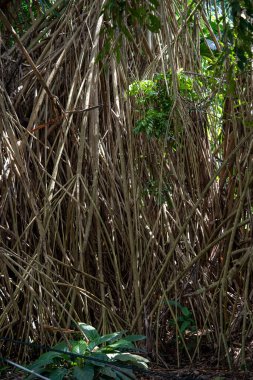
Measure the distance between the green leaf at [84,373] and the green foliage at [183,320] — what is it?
0.81 m

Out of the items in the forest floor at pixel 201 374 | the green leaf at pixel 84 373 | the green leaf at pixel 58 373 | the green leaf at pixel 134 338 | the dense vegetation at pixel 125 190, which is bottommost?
the forest floor at pixel 201 374

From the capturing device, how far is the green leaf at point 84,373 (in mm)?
3910

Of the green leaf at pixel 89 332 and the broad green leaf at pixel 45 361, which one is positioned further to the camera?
the green leaf at pixel 89 332

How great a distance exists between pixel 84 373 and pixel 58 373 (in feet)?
0.50

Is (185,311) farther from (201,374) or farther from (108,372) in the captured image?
(108,372)

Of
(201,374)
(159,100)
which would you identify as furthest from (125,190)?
(201,374)

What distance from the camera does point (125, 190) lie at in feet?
15.8

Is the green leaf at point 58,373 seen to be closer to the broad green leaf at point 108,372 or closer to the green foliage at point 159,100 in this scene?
the broad green leaf at point 108,372

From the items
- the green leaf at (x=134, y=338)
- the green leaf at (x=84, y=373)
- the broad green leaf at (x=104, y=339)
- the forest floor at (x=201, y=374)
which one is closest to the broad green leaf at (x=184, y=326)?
the forest floor at (x=201, y=374)

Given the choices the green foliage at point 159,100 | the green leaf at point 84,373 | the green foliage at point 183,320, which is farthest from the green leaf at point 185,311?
the green foliage at point 159,100

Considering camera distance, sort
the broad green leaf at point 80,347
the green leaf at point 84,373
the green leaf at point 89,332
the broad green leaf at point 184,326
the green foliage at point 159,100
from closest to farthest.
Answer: the green leaf at point 84,373 → the broad green leaf at point 80,347 → the green leaf at point 89,332 → the green foliage at point 159,100 → the broad green leaf at point 184,326

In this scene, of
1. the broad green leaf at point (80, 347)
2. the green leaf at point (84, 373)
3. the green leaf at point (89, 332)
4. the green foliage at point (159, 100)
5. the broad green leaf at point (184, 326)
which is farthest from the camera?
the broad green leaf at point (184, 326)

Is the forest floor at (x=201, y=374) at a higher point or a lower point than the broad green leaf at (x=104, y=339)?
lower

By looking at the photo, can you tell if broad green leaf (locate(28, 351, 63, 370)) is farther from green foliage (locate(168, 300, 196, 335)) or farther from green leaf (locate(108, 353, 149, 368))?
green foliage (locate(168, 300, 196, 335))
